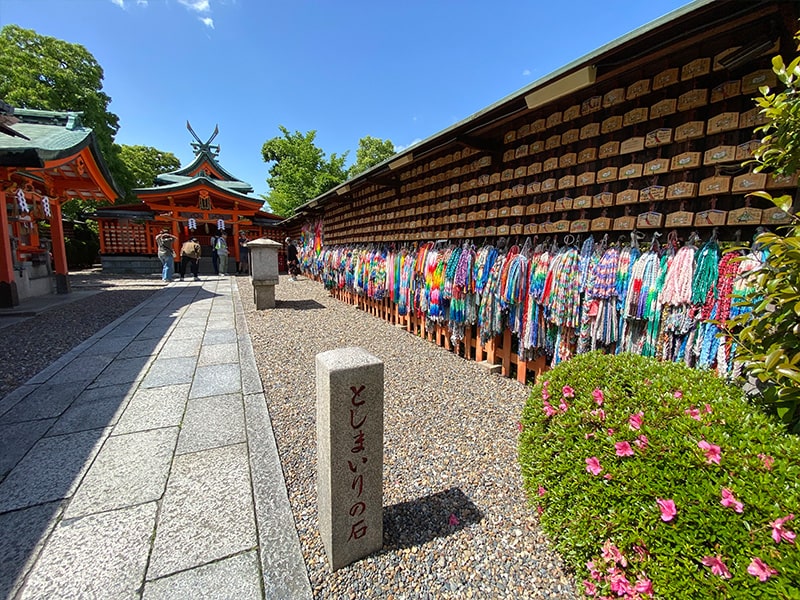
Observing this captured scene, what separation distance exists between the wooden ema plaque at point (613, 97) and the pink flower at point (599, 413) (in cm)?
256

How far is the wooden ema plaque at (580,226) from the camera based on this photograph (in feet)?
9.78

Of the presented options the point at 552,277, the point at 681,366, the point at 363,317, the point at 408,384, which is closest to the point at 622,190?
the point at 552,277

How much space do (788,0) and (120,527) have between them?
447 cm

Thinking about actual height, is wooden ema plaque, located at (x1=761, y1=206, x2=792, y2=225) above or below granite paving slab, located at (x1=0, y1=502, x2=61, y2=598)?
above

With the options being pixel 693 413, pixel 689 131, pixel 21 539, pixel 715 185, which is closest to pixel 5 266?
pixel 21 539

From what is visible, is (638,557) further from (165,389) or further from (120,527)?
(165,389)

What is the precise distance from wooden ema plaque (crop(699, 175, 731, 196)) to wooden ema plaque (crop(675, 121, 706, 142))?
12.3 inches

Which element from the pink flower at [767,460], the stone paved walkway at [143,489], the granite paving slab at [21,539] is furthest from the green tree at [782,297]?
the granite paving slab at [21,539]

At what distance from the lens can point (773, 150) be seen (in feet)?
4.73

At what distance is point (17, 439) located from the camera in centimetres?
259

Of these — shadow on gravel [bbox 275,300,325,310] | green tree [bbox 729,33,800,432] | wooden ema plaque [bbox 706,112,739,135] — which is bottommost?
shadow on gravel [bbox 275,300,325,310]

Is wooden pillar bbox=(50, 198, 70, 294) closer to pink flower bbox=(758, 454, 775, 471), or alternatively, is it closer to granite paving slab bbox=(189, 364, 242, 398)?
granite paving slab bbox=(189, 364, 242, 398)

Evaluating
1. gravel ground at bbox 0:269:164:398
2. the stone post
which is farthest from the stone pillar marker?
the stone post

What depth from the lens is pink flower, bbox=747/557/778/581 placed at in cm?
88
